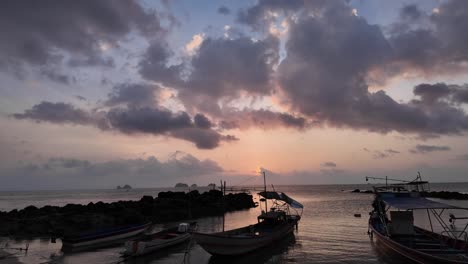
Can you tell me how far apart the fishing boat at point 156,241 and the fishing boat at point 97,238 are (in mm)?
5048

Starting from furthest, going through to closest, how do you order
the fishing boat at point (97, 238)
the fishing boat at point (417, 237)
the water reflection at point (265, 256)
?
the fishing boat at point (97, 238), the water reflection at point (265, 256), the fishing boat at point (417, 237)

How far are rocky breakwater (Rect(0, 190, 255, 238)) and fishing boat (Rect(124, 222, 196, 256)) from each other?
5.50m

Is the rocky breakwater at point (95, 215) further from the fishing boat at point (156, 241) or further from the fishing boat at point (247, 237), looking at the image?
the fishing boat at point (156, 241)

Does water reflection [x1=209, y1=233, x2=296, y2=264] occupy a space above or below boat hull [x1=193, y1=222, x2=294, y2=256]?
below

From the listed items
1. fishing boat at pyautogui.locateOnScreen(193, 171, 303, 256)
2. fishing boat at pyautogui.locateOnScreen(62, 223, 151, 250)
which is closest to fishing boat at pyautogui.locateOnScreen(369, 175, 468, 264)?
fishing boat at pyautogui.locateOnScreen(193, 171, 303, 256)

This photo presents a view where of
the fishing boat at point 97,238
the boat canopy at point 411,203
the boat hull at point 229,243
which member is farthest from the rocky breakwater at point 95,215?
the boat canopy at point 411,203

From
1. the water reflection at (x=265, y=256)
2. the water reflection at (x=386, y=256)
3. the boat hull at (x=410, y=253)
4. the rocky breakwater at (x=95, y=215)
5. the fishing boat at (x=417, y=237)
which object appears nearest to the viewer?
the boat hull at (x=410, y=253)

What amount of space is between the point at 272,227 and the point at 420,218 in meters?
30.1

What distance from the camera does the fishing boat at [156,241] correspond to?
984 inches

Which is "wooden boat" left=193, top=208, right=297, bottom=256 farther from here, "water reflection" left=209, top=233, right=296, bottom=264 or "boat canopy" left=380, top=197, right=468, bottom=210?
"boat canopy" left=380, top=197, right=468, bottom=210

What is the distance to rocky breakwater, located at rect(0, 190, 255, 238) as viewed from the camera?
130ft

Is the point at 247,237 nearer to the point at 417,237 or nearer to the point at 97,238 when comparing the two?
the point at 417,237

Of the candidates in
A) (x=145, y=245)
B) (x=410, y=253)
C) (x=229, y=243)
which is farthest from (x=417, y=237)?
(x=145, y=245)

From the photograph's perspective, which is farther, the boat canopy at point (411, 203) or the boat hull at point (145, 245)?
the boat hull at point (145, 245)
